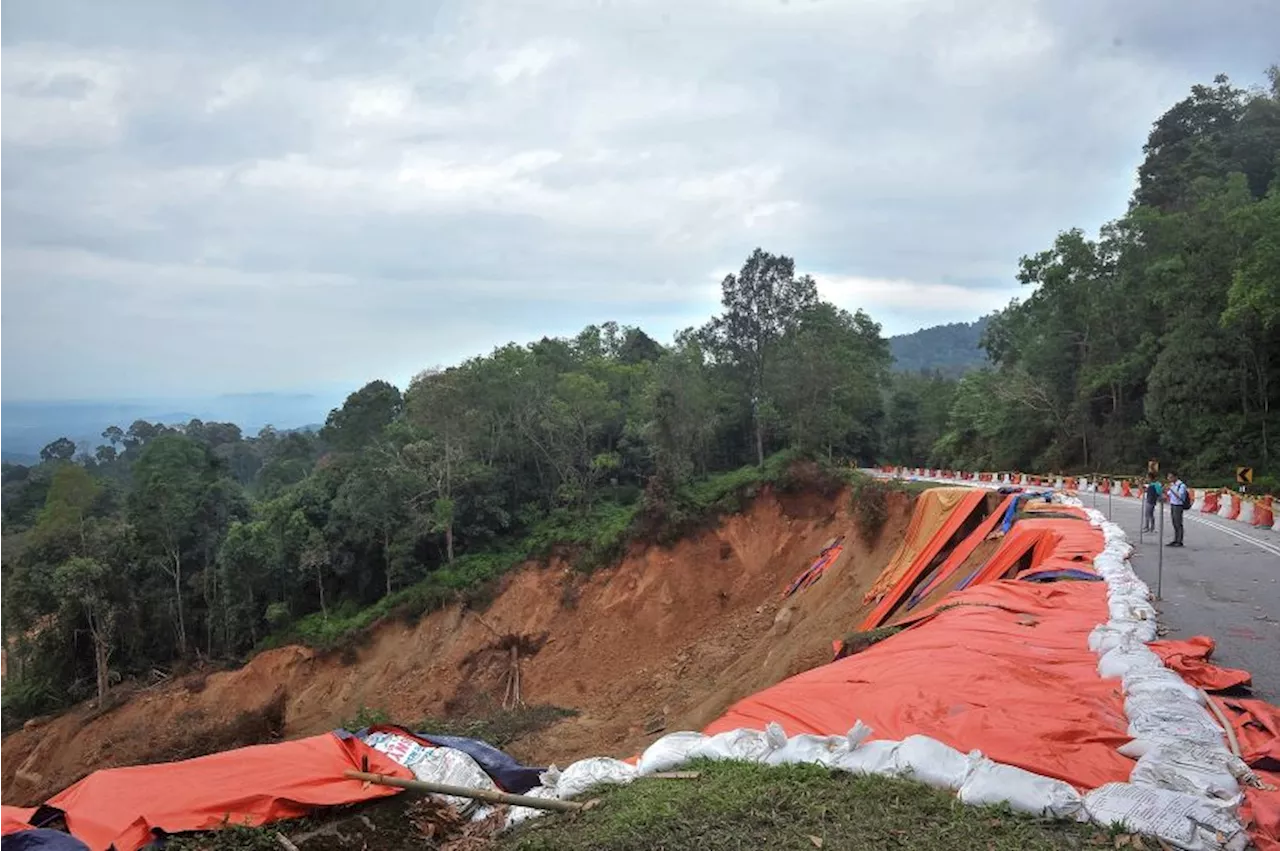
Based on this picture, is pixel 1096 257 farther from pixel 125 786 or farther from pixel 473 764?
pixel 125 786

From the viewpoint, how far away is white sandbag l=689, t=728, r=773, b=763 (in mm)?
5816

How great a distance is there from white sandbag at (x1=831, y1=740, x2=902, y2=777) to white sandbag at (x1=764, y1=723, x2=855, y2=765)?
0.08 meters

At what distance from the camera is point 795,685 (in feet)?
24.1

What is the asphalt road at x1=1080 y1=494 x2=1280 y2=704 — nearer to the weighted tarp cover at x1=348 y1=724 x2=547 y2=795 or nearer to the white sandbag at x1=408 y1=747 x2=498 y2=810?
the weighted tarp cover at x1=348 y1=724 x2=547 y2=795

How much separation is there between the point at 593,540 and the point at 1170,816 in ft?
74.7

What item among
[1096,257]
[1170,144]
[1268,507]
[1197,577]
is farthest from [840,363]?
[1170,144]

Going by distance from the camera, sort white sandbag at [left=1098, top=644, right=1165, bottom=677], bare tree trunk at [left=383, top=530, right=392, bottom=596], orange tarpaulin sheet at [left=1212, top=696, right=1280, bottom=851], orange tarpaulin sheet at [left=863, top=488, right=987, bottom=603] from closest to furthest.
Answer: orange tarpaulin sheet at [left=1212, top=696, right=1280, bottom=851]
white sandbag at [left=1098, top=644, right=1165, bottom=677]
orange tarpaulin sheet at [left=863, top=488, right=987, bottom=603]
bare tree trunk at [left=383, top=530, right=392, bottom=596]

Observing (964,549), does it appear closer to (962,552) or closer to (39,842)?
(962,552)

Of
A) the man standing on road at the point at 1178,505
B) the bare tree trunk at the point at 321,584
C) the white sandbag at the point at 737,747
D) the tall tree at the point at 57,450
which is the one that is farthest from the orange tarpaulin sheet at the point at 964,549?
the tall tree at the point at 57,450

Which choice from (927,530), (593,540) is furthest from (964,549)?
(593,540)

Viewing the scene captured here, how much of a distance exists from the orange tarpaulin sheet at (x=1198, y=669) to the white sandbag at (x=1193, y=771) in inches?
69.5

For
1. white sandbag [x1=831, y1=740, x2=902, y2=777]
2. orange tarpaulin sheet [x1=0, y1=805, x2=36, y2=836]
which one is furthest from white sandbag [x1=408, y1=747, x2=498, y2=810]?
white sandbag [x1=831, y1=740, x2=902, y2=777]

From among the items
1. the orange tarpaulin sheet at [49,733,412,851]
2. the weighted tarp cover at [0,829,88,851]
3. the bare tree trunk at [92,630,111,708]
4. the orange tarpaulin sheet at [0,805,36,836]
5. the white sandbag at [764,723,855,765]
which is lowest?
the bare tree trunk at [92,630,111,708]

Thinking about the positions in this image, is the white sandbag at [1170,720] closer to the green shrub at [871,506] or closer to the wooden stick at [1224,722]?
the wooden stick at [1224,722]
